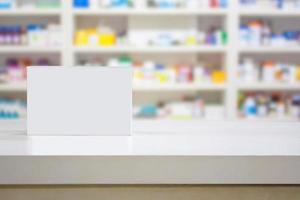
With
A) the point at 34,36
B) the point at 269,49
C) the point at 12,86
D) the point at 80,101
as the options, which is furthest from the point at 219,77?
the point at 80,101

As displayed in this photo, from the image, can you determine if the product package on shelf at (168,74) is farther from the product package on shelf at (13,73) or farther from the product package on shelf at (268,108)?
the product package on shelf at (13,73)

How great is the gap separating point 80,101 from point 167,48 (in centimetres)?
281

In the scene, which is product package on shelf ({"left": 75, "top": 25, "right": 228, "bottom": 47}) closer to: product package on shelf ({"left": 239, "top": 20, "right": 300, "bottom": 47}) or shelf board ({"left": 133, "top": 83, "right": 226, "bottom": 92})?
product package on shelf ({"left": 239, "top": 20, "right": 300, "bottom": 47})

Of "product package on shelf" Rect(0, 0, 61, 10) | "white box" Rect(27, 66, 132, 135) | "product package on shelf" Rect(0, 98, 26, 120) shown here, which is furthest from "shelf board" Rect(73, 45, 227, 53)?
"white box" Rect(27, 66, 132, 135)

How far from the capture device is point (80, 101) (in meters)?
1.34

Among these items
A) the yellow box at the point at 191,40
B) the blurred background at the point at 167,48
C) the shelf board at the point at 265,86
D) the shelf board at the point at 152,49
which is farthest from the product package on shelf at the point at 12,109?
the shelf board at the point at 265,86

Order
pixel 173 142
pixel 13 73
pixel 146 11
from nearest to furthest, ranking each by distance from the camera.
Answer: pixel 173 142 → pixel 146 11 → pixel 13 73

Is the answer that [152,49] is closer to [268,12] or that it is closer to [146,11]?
[146,11]

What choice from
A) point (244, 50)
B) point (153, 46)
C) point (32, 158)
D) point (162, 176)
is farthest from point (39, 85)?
point (244, 50)

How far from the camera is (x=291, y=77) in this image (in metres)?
4.20

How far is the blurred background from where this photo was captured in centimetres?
406

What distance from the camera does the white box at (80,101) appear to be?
4.37 ft

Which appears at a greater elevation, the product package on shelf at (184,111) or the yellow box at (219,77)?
the yellow box at (219,77)

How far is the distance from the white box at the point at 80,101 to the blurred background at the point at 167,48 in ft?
8.89
